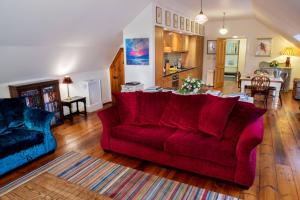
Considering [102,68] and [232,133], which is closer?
[232,133]

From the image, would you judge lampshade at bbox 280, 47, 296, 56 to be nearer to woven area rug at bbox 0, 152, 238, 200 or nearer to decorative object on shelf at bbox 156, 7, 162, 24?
decorative object on shelf at bbox 156, 7, 162, 24

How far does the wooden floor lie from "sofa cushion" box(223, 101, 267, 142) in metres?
0.61

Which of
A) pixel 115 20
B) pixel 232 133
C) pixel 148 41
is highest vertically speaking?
pixel 115 20

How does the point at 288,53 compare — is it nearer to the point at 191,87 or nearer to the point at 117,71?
the point at 191,87

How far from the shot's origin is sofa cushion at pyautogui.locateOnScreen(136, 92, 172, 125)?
3.20 metres

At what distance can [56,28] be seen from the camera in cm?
351

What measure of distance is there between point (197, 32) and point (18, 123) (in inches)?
264

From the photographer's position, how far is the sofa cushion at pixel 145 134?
279cm

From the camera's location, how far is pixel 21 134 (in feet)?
9.82

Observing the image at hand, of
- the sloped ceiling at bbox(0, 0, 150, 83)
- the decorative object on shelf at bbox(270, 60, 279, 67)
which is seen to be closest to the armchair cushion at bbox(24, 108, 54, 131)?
the sloped ceiling at bbox(0, 0, 150, 83)

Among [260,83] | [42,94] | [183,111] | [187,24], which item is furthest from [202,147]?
[187,24]

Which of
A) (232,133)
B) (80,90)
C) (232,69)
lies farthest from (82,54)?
(232,69)

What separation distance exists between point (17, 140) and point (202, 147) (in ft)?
8.15

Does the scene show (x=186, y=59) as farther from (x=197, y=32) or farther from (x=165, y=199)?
(x=165, y=199)
